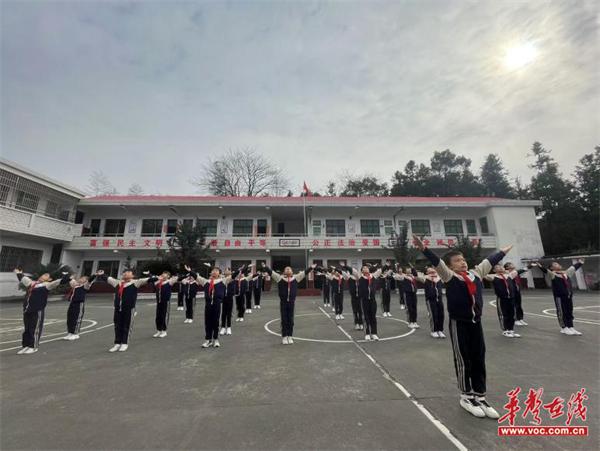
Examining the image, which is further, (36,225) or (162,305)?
(36,225)

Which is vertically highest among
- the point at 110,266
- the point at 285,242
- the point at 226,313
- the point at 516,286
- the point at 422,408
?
the point at 285,242

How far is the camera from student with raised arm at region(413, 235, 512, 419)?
3.40 meters

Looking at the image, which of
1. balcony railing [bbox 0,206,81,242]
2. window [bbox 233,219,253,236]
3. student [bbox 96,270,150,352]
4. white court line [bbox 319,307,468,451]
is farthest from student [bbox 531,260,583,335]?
balcony railing [bbox 0,206,81,242]

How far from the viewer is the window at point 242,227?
86.8 ft

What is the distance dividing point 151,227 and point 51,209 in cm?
769

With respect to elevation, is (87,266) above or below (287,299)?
above

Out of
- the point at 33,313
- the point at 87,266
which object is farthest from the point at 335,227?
the point at 87,266

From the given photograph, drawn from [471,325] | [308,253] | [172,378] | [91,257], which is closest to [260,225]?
[308,253]

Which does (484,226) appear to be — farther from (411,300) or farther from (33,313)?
(33,313)

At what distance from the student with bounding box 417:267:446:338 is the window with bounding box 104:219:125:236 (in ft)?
91.7

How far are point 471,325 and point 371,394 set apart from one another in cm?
176

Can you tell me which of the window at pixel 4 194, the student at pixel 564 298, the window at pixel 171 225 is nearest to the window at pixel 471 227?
the student at pixel 564 298

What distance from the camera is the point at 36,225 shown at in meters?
19.4

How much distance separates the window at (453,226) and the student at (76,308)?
29.0 meters
